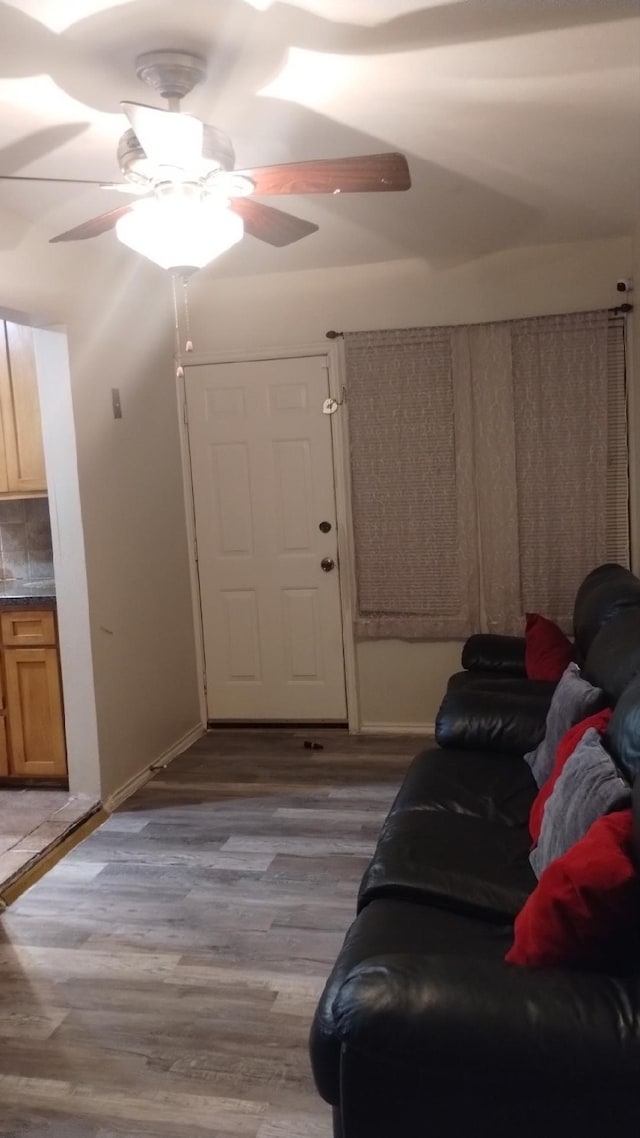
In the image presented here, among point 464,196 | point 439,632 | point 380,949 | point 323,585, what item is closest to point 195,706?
point 323,585

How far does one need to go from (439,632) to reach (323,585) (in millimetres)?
693

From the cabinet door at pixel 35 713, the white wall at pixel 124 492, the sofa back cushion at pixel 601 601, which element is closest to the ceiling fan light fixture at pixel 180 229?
the white wall at pixel 124 492

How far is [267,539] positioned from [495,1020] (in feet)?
12.2

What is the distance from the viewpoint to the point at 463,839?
93.7 inches

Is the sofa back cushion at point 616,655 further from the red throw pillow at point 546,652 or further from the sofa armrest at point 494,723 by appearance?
the red throw pillow at point 546,652

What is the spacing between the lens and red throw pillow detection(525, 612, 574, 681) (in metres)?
3.65

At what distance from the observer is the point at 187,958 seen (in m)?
2.74

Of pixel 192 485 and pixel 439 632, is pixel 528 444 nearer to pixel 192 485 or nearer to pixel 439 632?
pixel 439 632

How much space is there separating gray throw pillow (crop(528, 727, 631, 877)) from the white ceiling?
1740 mm

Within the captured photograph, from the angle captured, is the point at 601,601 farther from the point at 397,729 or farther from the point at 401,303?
the point at 401,303

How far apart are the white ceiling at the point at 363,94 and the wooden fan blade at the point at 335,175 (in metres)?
0.30

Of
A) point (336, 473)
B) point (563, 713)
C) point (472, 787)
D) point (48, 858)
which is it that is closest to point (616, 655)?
point (563, 713)

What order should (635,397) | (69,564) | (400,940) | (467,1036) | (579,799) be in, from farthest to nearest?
1. (635,397)
2. (69,564)
3. (579,799)
4. (400,940)
5. (467,1036)

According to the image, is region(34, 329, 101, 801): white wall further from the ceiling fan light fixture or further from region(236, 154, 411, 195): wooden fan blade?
region(236, 154, 411, 195): wooden fan blade
